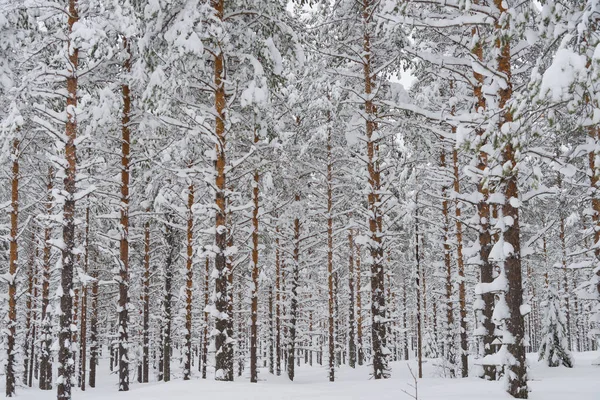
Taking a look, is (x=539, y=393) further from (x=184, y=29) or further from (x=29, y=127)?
(x=29, y=127)

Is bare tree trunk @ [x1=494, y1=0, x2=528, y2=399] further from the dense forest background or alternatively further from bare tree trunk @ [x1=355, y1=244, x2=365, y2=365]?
bare tree trunk @ [x1=355, y1=244, x2=365, y2=365]

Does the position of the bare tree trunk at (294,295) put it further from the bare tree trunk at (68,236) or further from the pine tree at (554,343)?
the bare tree trunk at (68,236)


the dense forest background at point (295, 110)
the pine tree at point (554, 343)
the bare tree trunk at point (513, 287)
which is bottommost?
the pine tree at point (554, 343)

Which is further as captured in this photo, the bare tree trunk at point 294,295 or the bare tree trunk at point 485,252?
the bare tree trunk at point 294,295

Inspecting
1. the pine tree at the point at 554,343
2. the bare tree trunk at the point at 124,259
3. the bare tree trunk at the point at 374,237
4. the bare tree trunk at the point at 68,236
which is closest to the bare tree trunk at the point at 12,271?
the bare tree trunk at the point at 124,259

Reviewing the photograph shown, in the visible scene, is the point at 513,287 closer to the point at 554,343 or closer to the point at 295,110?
the point at 295,110

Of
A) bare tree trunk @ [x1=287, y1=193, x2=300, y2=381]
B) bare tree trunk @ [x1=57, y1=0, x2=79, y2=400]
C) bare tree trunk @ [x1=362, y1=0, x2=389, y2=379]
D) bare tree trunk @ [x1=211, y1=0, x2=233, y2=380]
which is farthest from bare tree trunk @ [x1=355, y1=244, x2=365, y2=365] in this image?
Result: bare tree trunk @ [x1=57, y1=0, x2=79, y2=400]

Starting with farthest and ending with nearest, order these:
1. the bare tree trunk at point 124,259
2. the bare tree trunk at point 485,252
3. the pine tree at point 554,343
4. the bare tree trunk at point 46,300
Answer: the bare tree trunk at point 46,300 → the pine tree at point 554,343 → the bare tree trunk at point 124,259 → the bare tree trunk at point 485,252

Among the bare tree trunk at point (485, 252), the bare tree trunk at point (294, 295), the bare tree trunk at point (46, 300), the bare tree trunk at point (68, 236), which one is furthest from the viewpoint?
the bare tree trunk at point (294, 295)

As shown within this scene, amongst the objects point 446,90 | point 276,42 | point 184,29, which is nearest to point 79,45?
point 184,29

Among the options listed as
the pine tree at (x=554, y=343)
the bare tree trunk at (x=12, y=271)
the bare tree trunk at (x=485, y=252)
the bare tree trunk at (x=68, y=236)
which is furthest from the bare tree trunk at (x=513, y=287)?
the bare tree trunk at (x=12, y=271)

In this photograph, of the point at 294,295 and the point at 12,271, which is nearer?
the point at 12,271

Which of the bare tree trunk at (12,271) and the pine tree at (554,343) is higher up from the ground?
the bare tree trunk at (12,271)

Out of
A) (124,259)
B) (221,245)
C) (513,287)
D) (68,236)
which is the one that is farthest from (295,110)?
(513,287)
